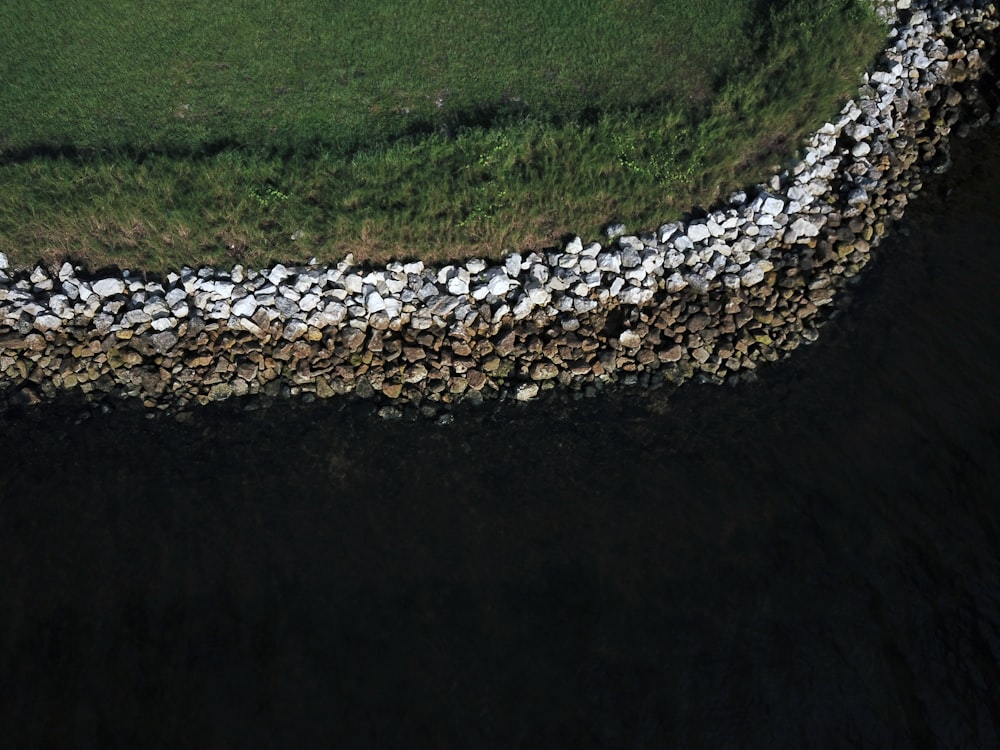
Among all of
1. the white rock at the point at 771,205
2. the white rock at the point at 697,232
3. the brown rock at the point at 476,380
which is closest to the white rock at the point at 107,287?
the brown rock at the point at 476,380

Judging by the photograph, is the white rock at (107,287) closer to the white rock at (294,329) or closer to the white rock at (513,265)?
the white rock at (294,329)

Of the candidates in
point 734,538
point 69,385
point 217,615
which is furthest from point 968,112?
point 69,385

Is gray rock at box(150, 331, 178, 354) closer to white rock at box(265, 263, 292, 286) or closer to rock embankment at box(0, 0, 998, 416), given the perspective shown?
rock embankment at box(0, 0, 998, 416)

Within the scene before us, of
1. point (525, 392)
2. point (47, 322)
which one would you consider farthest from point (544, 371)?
point (47, 322)

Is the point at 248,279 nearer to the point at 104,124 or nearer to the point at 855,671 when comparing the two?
the point at 104,124

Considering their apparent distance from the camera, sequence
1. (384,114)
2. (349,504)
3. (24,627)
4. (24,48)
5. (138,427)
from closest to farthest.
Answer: (24,627), (349,504), (138,427), (384,114), (24,48)

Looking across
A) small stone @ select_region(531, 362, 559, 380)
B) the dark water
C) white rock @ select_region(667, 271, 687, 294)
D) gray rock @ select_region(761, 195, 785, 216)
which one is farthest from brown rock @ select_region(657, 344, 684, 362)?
gray rock @ select_region(761, 195, 785, 216)

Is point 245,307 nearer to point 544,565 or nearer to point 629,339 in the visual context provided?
point 629,339
